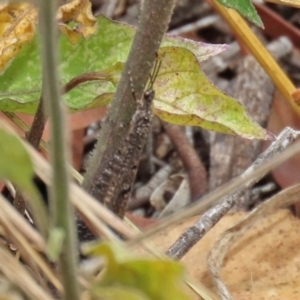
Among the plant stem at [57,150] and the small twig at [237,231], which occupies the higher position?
the plant stem at [57,150]

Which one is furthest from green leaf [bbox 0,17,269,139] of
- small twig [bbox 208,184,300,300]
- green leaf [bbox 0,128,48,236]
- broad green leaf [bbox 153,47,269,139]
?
green leaf [bbox 0,128,48,236]

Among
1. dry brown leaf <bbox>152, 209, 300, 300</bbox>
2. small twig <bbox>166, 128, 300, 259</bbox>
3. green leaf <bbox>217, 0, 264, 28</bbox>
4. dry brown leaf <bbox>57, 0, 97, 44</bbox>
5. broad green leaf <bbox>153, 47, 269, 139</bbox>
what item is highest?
dry brown leaf <bbox>57, 0, 97, 44</bbox>

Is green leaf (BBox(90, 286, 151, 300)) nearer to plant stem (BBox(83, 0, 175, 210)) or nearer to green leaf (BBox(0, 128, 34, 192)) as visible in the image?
green leaf (BBox(0, 128, 34, 192))

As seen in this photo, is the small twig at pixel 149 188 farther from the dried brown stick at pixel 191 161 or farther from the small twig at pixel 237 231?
the small twig at pixel 237 231

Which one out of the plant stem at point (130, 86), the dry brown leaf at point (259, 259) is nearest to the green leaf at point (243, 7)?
the plant stem at point (130, 86)

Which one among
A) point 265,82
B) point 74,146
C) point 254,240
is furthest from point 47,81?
point 265,82

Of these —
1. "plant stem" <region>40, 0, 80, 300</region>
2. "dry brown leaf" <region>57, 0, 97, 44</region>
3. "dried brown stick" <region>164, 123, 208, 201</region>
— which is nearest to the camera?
"plant stem" <region>40, 0, 80, 300</region>

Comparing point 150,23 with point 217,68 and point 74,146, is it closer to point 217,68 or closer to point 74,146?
point 74,146
